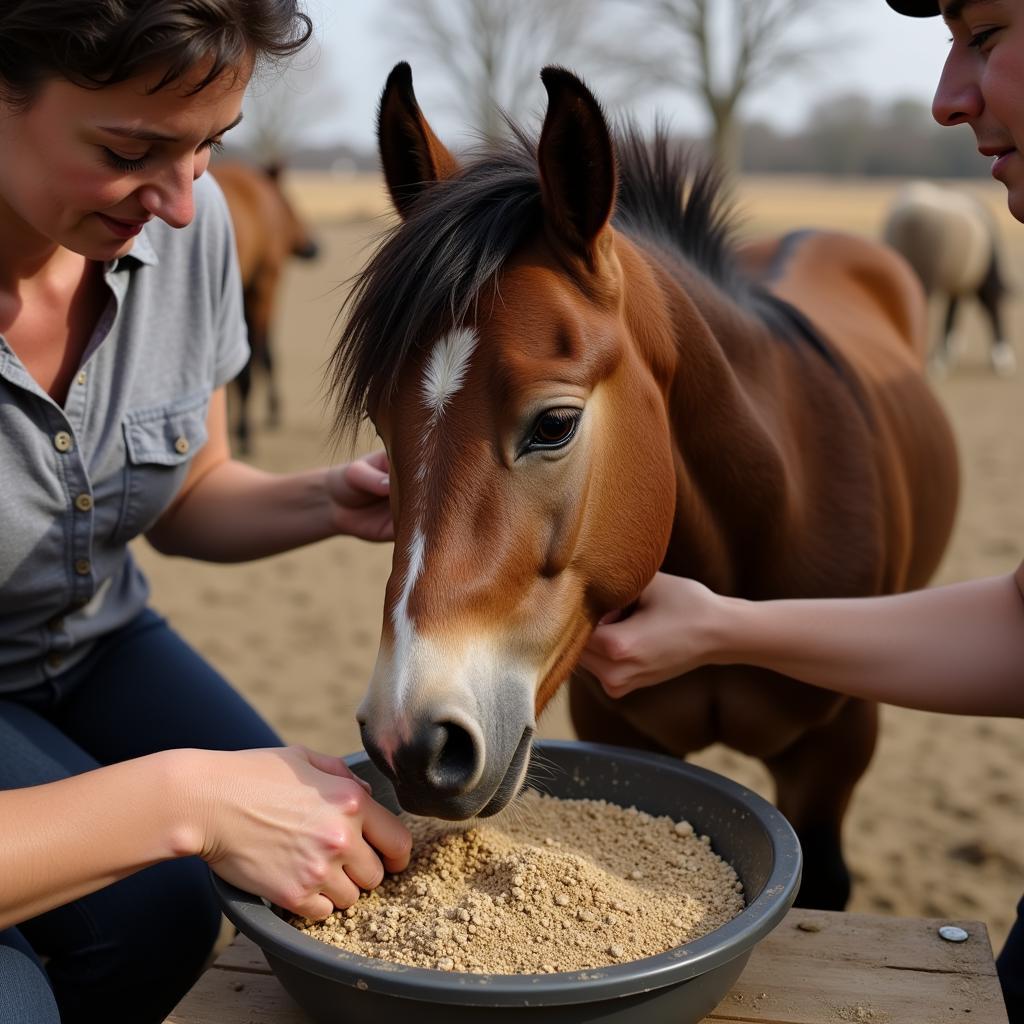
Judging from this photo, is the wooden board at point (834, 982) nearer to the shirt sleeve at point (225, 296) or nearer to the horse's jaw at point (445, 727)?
the horse's jaw at point (445, 727)

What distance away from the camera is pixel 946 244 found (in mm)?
11523

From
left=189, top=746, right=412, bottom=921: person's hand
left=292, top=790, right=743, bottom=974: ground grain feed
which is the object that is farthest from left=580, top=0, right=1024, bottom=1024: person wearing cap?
left=189, top=746, right=412, bottom=921: person's hand

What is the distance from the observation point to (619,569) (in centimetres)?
156

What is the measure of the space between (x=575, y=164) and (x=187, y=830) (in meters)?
0.98

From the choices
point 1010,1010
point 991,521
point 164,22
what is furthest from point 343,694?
point 991,521

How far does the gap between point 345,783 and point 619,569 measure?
47cm

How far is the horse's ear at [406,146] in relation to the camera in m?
1.65

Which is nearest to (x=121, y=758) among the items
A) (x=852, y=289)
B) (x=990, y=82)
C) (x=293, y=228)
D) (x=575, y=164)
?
(x=575, y=164)

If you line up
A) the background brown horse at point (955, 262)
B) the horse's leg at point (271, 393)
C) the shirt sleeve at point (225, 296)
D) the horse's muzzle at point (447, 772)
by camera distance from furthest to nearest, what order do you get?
the background brown horse at point (955, 262), the horse's leg at point (271, 393), the shirt sleeve at point (225, 296), the horse's muzzle at point (447, 772)

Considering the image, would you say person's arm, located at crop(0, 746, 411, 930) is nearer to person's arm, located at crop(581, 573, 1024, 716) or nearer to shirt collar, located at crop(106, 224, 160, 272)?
person's arm, located at crop(581, 573, 1024, 716)

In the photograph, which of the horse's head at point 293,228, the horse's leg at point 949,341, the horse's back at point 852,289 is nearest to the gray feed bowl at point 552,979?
the horse's back at point 852,289

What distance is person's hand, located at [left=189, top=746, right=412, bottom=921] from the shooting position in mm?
1365

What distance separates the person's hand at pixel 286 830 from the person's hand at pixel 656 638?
413 mm

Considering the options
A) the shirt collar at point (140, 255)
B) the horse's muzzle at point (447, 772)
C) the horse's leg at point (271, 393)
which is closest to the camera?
the horse's muzzle at point (447, 772)
